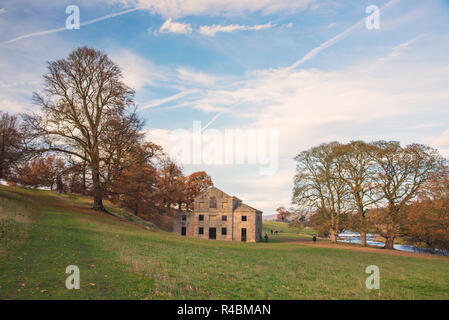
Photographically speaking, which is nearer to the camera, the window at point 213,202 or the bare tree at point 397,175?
the bare tree at point 397,175

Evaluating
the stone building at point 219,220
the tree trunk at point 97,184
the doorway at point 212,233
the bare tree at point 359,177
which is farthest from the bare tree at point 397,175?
the tree trunk at point 97,184

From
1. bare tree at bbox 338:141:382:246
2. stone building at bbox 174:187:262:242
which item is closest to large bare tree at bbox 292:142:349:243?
bare tree at bbox 338:141:382:246

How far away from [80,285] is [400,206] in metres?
43.6

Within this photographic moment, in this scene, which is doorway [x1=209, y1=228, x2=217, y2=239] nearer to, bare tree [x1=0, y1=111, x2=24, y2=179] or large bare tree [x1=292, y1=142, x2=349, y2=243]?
large bare tree [x1=292, y1=142, x2=349, y2=243]

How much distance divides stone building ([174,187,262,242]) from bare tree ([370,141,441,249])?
22895 millimetres

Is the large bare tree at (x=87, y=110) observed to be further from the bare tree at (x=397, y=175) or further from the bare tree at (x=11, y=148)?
the bare tree at (x=397, y=175)

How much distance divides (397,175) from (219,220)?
32.6m

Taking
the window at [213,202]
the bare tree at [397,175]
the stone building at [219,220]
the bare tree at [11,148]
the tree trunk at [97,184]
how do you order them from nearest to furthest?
the bare tree at [11,148]
the tree trunk at [97,184]
the bare tree at [397,175]
the stone building at [219,220]
the window at [213,202]

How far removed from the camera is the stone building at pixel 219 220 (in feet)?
183

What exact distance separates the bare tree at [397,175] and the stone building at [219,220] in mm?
22895

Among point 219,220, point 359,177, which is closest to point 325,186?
point 359,177
